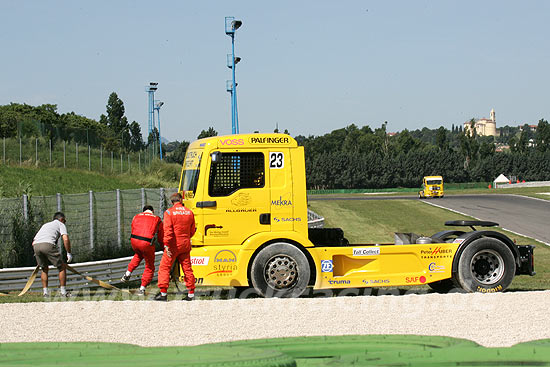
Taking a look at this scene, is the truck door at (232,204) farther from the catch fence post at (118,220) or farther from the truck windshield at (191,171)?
the catch fence post at (118,220)

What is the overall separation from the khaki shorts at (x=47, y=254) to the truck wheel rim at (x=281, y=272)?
12.9 ft

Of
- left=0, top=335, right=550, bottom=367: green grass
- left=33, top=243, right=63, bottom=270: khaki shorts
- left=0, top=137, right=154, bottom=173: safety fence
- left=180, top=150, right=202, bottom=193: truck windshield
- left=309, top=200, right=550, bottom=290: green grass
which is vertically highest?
left=0, top=137, right=154, bottom=173: safety fence

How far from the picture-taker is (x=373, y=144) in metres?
165

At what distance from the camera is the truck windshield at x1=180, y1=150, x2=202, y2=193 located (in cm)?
1116

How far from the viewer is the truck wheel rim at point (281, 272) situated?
10961 mm

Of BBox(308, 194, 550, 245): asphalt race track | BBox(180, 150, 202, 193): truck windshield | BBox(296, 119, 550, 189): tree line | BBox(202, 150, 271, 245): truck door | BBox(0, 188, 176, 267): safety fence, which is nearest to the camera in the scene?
BBox(202, 150, 271, 245): truck door

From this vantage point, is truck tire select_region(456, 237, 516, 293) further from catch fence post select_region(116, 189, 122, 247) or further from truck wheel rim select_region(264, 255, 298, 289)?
catch fence post select_region(116, 189, 122, 247)

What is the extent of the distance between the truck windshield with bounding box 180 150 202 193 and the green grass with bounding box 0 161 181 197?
39.2 feet

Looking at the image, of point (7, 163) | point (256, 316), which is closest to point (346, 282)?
point (256, 316)

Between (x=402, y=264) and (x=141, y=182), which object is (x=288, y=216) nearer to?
(x=402, y=264)

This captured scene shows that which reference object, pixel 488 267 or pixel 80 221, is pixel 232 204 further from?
pixel 80 221

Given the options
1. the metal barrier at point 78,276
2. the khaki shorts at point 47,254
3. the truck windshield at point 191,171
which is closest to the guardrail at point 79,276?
the metal barrier at point 78,276

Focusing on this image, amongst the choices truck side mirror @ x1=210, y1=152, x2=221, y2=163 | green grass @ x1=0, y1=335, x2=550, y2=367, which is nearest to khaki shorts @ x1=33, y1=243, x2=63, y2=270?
truck side mirror @ x1=210, y1=152, x2=221, y2=163

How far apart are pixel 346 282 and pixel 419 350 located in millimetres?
4723
